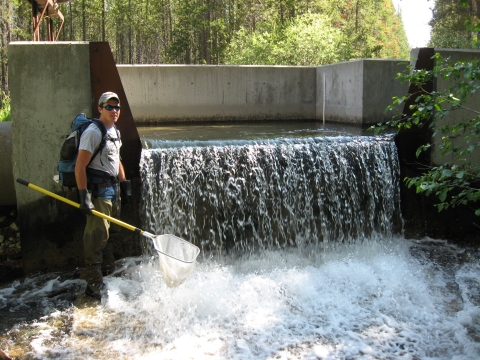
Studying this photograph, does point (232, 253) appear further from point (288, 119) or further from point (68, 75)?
point (288, 119)

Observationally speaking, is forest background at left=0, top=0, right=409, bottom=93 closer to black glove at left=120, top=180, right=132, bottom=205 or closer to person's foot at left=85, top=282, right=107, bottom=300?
black glove at left=120, top=180, right=132, bottom=205

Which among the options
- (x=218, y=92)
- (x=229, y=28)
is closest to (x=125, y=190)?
(x=218, y=92)

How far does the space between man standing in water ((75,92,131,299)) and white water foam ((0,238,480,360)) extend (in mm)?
453

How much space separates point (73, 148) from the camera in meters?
4.38

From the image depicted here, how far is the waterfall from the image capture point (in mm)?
6129

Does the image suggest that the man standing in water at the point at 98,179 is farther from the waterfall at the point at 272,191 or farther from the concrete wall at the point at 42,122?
the waterfall at the point at 272,191

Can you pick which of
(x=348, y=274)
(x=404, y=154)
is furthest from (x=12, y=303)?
(x=404, y=154)

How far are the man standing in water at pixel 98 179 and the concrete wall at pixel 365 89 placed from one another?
656 centimetres

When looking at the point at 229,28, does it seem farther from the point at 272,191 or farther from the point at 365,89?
the point at 272,191

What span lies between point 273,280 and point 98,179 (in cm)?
223

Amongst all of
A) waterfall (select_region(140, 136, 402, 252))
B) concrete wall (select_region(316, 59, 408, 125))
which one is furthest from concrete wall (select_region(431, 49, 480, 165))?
concrete wall (select_region(316, 59, 408, 125))

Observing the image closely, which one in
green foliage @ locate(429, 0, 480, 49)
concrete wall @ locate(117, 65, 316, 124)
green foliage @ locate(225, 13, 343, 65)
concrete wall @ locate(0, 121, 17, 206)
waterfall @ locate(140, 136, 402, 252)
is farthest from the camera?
green foliage @ locate(429, 0, 480, 49)

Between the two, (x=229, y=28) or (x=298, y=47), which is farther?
(x=229, y=28)

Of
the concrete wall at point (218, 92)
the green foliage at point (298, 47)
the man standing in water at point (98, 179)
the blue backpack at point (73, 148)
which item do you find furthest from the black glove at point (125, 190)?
the green foliage at point (298, 47)
